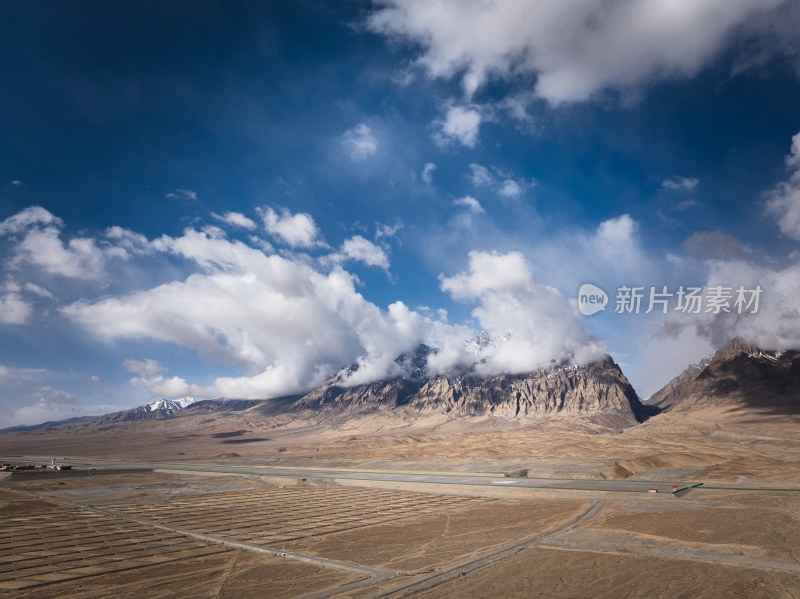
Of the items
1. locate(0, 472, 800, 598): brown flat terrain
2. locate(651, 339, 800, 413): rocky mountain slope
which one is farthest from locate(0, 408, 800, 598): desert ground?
locate(651, 339, 800, 413): rocky mountain slope

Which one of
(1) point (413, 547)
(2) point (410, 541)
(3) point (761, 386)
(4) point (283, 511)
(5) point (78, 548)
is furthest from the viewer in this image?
(3) point (761, 386)

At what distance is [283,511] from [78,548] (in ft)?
39.0

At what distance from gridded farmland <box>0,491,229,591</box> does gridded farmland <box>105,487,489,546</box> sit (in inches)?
81.9

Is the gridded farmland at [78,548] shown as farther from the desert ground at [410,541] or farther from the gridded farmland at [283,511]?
the gridded farmland at [283,511]

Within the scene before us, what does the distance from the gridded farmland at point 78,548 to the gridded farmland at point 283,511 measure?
81.9 inches

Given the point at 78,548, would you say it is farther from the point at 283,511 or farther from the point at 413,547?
the point at 413,547

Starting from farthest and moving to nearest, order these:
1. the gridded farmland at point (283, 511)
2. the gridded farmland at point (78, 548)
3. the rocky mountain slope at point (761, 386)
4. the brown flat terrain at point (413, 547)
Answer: the rocky mountain slope at point (761, 386), the gridded farmland at point (283, 511), the gridded farmland at point (78, 548), the brown flat terrain at point (413, 547)

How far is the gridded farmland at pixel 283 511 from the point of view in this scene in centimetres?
2162

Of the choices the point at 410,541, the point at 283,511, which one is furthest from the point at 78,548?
the point at 410,541

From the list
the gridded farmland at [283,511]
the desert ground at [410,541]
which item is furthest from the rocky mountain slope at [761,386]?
the gridded farmland at [283,511]

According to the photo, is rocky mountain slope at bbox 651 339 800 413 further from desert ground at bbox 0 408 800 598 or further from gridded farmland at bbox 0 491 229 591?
gridded farmland at bbox 0 491 229 591

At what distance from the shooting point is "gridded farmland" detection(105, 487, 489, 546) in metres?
21.6

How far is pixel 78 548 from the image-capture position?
701 inches

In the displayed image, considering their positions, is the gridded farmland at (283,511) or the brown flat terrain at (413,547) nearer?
the brown flat terrain at (413,547)
